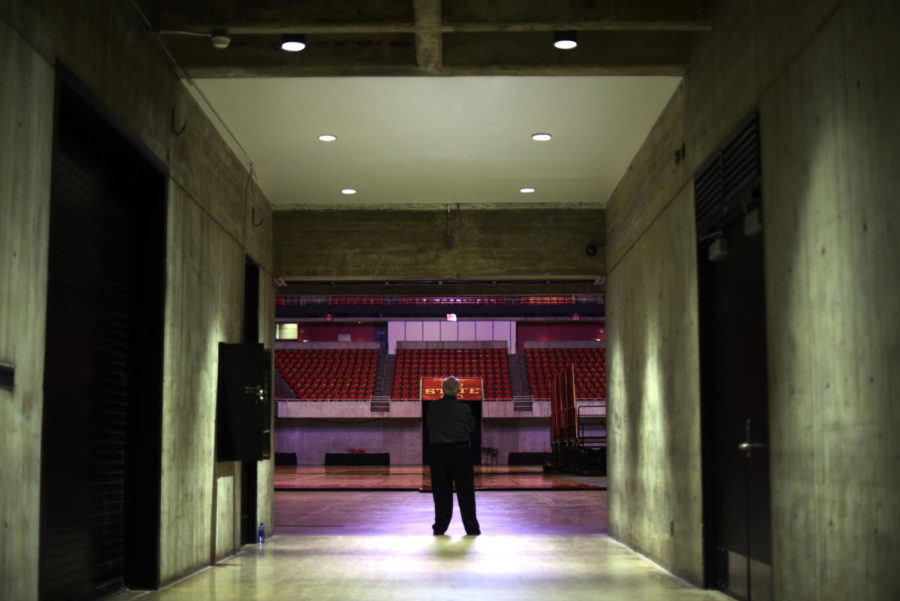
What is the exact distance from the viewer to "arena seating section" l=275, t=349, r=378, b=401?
29531mm

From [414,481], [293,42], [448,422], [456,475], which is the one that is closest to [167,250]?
[293,42]

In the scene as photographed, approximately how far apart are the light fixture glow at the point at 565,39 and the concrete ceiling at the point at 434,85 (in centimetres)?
20

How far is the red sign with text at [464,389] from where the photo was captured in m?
27.3

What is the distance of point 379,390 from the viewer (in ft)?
99.5

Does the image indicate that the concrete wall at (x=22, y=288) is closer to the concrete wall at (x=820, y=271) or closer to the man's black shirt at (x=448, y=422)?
the concrete wall at (x=820, y=271)

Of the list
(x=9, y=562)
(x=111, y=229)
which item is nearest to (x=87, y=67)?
(x=111, y=229)

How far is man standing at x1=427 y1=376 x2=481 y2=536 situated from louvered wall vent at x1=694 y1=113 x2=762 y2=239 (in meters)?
3.92

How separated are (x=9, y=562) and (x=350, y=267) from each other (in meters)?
6.34

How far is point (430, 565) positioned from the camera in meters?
6.88

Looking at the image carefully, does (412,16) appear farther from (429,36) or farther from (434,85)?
(434,85)

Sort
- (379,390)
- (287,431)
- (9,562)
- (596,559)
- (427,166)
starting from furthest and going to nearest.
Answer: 1. (379,390)
2. (287,431)
3. (427,166)
4. (596,559)
5. (9,562)

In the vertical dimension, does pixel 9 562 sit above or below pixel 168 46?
below

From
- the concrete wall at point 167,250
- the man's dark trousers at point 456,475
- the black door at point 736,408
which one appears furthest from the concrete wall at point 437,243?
the black door at point 736,408

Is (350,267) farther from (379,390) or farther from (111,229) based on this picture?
(379,390)
